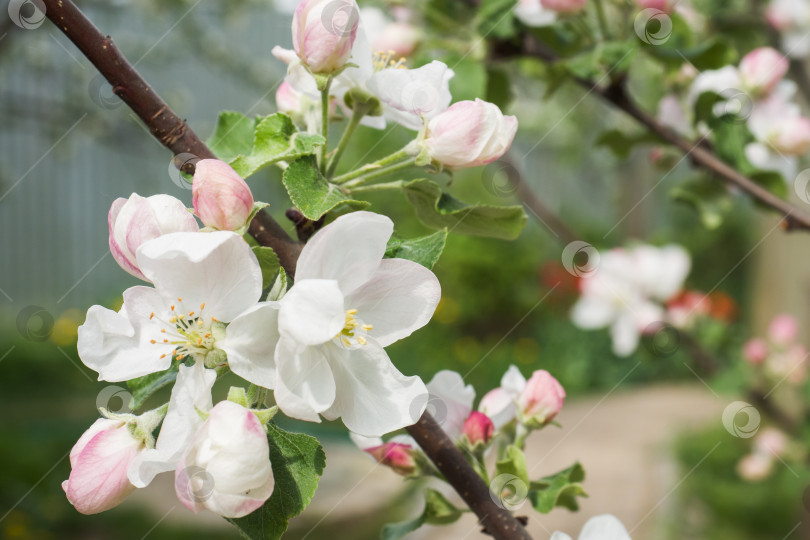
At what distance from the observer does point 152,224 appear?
1.55ft

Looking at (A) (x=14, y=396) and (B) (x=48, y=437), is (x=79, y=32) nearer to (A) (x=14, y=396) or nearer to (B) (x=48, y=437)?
(B) (x=48, y=437)

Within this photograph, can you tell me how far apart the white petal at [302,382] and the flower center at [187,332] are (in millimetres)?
77

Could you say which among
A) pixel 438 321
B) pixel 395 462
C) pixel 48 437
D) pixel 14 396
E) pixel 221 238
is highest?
pixel 221 238

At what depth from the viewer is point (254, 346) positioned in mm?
466

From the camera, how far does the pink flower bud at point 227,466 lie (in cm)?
42

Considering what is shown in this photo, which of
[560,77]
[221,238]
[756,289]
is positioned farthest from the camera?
[756,289]

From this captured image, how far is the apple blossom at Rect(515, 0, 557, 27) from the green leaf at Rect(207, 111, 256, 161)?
56 cm

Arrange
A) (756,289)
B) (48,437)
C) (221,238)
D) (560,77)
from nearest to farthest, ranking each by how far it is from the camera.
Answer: (221,238) < (560,77) < (48,437) < (756,289)

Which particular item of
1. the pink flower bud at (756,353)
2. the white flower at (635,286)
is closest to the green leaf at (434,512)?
the white flower at (635,286)

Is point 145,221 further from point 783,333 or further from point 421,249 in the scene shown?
point 783,333

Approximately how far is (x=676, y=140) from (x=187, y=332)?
2.72 feet

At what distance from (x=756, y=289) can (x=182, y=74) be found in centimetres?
449

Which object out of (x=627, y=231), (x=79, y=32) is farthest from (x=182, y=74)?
(x=79, y=32)

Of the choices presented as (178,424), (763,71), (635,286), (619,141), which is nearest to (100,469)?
(178,424)
